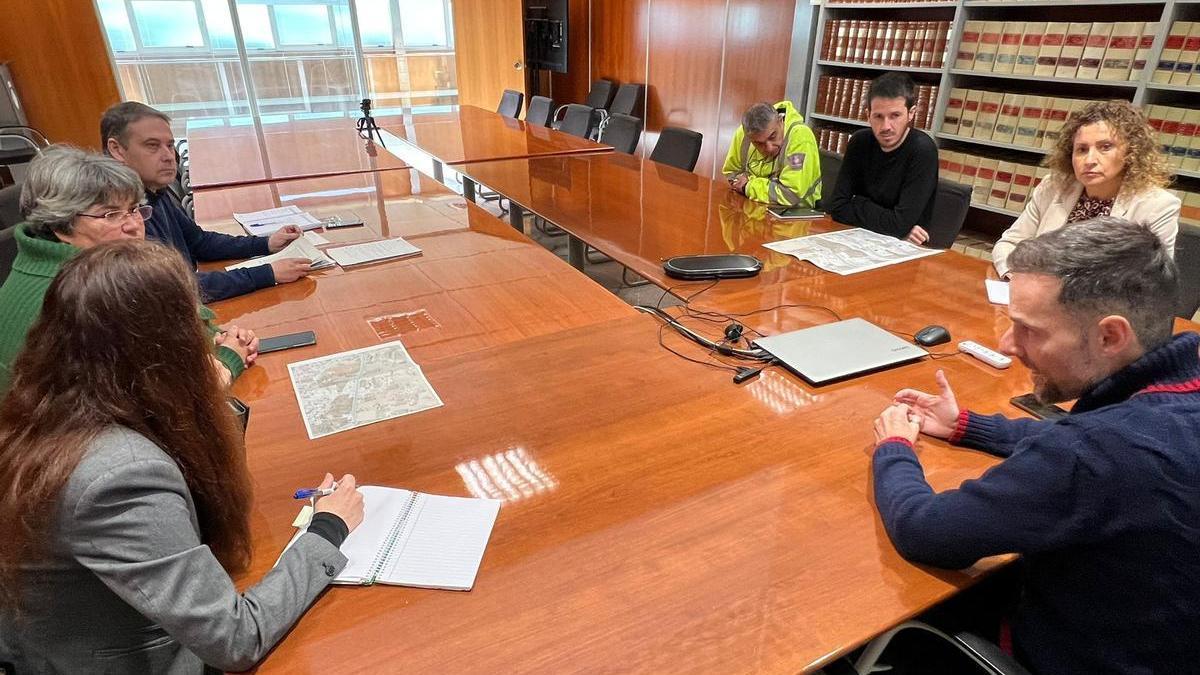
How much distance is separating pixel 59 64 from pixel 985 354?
23.4ft

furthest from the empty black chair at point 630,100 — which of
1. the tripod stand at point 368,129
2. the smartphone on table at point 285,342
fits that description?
the smartphone on table at point 285,342

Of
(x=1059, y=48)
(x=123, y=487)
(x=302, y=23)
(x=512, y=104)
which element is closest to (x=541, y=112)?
(x=512, y=104)

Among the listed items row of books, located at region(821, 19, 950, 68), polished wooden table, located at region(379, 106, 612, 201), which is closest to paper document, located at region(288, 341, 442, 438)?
polished wooden table, located at region(379, 106, 612, 201)

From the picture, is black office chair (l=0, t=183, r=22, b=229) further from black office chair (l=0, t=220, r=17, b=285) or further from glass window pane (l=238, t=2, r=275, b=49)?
glass window pane (l=238, t=2, r=275, b=49)

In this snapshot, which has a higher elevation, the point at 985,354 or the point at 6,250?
the point at 6,250

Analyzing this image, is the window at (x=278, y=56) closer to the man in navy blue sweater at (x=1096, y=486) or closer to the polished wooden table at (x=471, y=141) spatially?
the polished wooden table at (x=471, y=141)

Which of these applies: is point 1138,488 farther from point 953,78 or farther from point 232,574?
point 953,78

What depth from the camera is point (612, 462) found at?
1168 millimetres

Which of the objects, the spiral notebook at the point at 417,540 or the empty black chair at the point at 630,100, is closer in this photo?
the spiral notebook at the point at 417,540

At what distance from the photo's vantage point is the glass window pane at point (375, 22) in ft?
21.9

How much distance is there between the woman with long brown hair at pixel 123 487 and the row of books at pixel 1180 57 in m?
3.93

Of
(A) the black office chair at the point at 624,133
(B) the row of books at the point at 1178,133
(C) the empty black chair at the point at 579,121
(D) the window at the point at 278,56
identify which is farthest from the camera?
(D) the window at the point at 278,56

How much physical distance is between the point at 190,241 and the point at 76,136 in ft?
16.0

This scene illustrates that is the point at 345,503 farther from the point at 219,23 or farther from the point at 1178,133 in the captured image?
the point at 219,23
